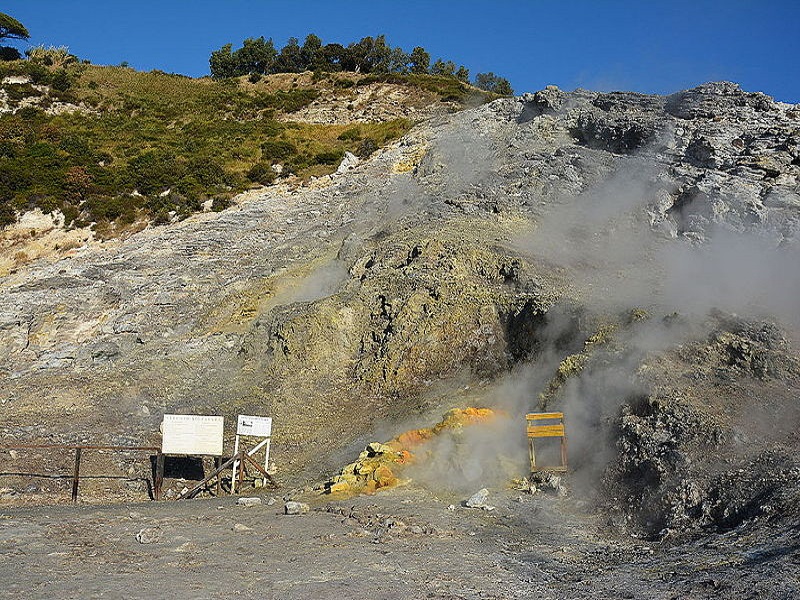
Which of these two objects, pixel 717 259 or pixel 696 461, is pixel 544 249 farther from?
pixel 696 461

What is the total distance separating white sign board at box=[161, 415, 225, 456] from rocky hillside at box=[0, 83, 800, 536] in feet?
6.04

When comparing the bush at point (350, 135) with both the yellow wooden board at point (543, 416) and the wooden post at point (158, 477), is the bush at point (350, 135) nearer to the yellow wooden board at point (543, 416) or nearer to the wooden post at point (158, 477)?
the wooden post at point (158, 477)

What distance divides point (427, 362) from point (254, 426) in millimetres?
5312

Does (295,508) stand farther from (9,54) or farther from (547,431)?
(9,54)

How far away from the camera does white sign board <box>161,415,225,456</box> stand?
12680mm

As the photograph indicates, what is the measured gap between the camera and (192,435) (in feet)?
42.1

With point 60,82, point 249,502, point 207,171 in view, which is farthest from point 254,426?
point 60,82

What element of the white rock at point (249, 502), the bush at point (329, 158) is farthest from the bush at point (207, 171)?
the white rock at point (249, 502)

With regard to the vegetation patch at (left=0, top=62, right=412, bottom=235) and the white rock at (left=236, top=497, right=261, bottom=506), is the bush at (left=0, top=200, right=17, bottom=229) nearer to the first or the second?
the vegetation patch at (left=0, top=62, right=412, bottom=235)

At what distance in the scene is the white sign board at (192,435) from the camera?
1268 cm

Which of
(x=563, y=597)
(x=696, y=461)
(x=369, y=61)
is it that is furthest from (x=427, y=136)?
(x=369, y=61)

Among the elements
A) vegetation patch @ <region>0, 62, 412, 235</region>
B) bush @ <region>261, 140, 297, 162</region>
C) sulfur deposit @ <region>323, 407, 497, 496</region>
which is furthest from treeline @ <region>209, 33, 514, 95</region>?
sulfur deposit @ <region>323, 407, 497, 496</region>

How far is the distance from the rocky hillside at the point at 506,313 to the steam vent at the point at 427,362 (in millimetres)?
88

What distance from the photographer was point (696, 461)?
9.81m
